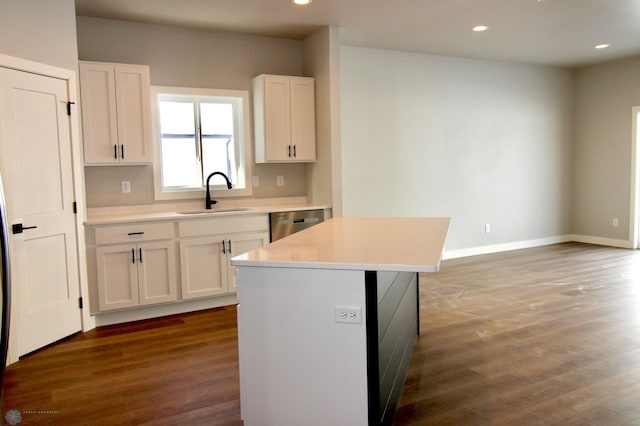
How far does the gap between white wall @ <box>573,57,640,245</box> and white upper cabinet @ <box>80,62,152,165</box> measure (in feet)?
21.5

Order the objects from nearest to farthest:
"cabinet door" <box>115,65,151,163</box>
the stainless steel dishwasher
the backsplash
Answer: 1. "cabinet door" <box>115,65,151,163</box>
2. the backsplash
3. the stainless steel dishwasher

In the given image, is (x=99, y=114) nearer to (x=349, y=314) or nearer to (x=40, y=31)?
(x=40, y=31)

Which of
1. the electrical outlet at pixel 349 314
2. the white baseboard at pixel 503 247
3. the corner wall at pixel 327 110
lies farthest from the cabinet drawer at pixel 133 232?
the white baseboard at pixel 503 247

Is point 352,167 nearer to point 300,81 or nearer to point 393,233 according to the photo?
point 300,81

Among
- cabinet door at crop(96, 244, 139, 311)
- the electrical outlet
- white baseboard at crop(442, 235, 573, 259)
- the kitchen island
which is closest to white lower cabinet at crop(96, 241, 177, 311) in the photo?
cabinet door at crop(96, 244, 139, 311)

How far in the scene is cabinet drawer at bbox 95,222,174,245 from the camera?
399 cm

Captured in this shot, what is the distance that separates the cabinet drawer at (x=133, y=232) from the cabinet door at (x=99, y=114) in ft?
2.00

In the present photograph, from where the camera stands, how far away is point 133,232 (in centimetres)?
410

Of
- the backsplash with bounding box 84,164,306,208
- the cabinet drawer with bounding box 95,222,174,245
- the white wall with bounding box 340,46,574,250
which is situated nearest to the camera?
the cabinet drawer with bounding box 95,222,174,245

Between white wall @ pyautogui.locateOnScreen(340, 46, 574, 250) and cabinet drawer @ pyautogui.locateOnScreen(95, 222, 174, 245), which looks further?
white wall @ pyautogui.locateOnScreen(340, 46, 574, 250)

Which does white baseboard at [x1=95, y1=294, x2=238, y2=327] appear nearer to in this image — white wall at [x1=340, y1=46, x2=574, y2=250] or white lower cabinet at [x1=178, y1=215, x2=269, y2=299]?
white lower cabinet at [x1=178, y1=215, x2=269, y2=299]

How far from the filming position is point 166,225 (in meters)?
4.22

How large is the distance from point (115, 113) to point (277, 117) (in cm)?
152

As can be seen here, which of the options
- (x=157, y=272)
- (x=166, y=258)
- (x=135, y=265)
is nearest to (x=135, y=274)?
(x=135, y=265)
